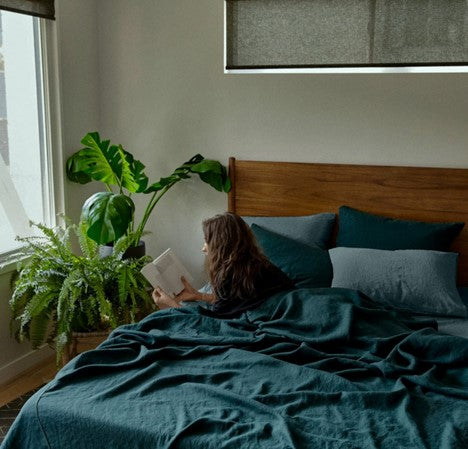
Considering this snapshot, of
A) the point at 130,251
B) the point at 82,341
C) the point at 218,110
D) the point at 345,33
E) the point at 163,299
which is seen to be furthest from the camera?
the point at 218,110

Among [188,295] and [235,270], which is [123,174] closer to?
[188,295]

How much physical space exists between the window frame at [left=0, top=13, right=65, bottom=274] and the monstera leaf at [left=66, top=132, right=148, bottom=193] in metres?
0.13

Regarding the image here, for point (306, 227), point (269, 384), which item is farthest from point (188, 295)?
point (269, 384)

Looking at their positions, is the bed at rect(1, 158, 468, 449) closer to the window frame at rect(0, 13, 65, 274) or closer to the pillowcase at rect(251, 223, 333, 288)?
the pillowcase at rect(251, 223, 333, 288)

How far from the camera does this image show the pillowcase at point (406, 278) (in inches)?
119

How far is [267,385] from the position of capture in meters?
2.16

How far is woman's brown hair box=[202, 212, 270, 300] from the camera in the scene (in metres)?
2.71

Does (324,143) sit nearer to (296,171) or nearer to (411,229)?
(296,171)

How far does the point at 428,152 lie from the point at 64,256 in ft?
6.64

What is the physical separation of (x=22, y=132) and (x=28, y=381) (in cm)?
138

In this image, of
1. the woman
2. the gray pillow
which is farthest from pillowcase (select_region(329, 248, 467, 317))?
the woman

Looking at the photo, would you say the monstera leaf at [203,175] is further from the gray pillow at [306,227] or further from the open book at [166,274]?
the open book at [166,274]

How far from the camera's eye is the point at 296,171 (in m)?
3.70

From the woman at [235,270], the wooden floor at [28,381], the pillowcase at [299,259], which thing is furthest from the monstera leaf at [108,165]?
the wooden floor at [28,381]
